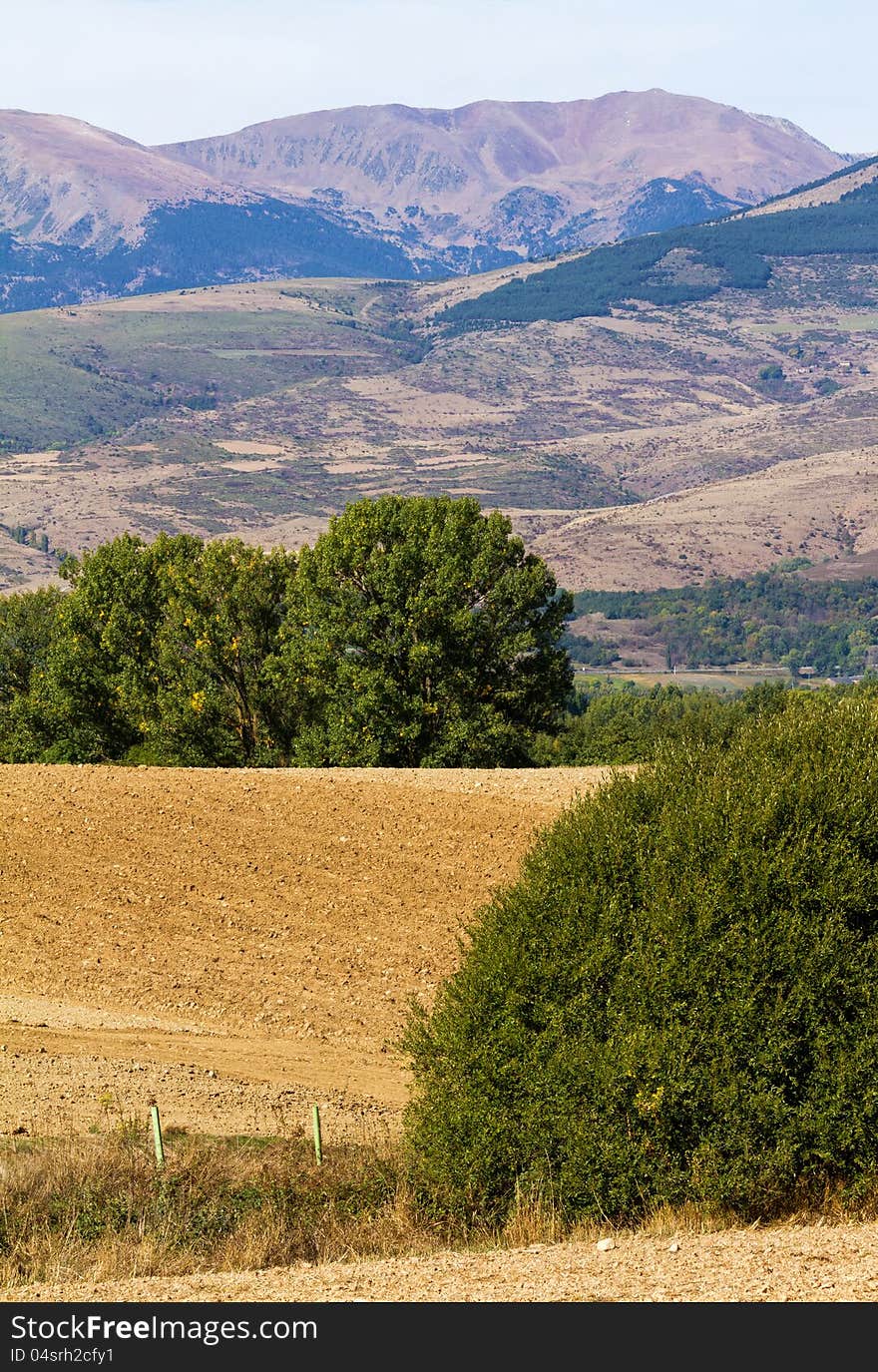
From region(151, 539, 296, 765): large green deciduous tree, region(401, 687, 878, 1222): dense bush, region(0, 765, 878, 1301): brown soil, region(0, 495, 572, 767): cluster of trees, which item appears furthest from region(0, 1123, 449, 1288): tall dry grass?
region(151, 539, 296, 765): large green deciduous tree

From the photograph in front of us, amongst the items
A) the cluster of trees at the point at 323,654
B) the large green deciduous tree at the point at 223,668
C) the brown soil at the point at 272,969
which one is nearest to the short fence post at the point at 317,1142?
the brown soil at the point at 272,969

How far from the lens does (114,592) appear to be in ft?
185

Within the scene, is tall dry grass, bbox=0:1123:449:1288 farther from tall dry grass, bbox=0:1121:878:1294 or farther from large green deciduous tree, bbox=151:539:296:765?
large green deciduous tree, bbox=151:539:296:765

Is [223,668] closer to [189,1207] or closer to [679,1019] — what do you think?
[189,1207]

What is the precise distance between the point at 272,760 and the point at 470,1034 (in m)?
32.9

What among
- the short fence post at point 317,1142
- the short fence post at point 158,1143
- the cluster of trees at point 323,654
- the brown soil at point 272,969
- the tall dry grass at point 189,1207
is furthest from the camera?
the cluster of trees at point 323,654

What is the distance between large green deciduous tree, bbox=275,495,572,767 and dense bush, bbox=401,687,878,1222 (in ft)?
91.2

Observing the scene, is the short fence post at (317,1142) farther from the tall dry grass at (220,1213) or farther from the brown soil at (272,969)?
the brown soil at (272,969)

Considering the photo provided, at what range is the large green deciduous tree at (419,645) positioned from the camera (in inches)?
1871

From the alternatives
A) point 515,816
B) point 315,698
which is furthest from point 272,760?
point 515,816

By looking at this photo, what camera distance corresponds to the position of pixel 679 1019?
57.9 ft

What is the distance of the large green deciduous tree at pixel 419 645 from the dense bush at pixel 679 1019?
27.8 metres

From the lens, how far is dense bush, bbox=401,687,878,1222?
17.1 m

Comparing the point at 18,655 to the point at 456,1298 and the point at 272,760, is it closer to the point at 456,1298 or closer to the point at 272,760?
the point at 272,760
